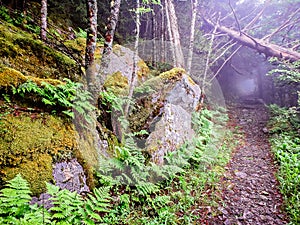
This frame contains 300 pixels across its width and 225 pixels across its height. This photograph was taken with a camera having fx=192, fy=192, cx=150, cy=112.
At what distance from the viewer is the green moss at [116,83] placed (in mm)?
6591

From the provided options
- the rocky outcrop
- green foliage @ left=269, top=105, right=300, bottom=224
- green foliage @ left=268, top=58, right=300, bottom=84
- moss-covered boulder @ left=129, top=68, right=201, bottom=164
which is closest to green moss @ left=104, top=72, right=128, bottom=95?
moss-covered boulder @ left=129, top=68, right=201, bottom=164

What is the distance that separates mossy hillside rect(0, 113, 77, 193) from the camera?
284 centimetres

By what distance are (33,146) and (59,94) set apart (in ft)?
3.78

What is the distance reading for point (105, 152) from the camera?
4.62 meters

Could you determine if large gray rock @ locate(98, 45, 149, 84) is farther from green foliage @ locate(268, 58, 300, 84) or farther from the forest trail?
green foliage @ locate(268, 58, 300, 84)

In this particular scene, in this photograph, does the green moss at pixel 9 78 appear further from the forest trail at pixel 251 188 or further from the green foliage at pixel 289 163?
the green foliage at pixel 289 163

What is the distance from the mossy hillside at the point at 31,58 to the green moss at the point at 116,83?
133 cm

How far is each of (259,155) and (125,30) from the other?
29.8 feet

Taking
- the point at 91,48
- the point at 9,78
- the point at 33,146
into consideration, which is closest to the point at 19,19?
the point at 91,48

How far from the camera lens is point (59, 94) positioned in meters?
3.83

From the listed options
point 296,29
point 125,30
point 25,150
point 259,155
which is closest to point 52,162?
point 25,150

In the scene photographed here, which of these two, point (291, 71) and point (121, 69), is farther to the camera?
point (291, 71)

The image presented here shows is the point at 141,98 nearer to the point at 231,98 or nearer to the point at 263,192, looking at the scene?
the point at 263,192

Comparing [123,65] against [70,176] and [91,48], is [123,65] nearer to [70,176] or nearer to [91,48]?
[91,48]
